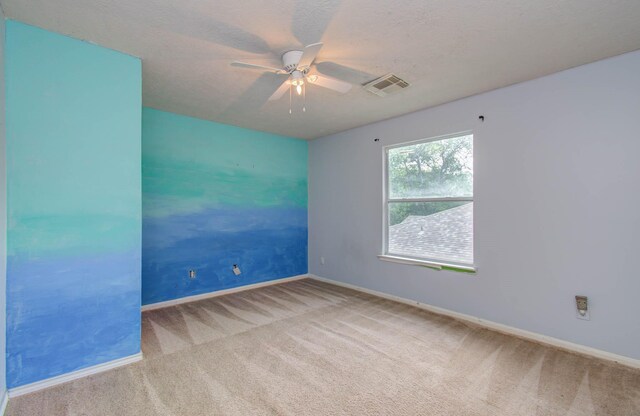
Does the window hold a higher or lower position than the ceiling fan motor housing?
lower

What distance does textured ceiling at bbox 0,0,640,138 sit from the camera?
70.9 inches

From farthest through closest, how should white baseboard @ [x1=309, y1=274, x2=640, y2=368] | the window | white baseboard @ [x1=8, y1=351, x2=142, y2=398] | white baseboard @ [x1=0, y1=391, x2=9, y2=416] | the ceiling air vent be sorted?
the window
the ceiling air vent
white baseboard @ [x1=309, y1=274, x2=640, y2=368]
white baseboard @ [x1=8, y1=351, x2=142, y2=398]
white baseboard @ [x1=0, y1=391, x2=9, y2=416]

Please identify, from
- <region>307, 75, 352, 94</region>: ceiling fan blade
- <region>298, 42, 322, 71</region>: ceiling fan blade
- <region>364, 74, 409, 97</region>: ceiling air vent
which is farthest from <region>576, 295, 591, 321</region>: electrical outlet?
<region>298, 42, 322, 71</region>: ceiling fan blade

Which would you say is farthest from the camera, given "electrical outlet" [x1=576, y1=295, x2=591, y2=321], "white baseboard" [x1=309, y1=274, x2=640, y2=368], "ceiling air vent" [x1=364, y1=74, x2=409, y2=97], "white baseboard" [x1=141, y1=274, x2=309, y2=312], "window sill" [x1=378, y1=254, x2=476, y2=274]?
"white baseboard" [x1=141, y1=274, x2=309, y2=312]

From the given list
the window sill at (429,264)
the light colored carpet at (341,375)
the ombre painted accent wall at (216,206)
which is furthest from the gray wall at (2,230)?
the window sill at (429,264)

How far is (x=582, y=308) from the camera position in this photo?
252cm

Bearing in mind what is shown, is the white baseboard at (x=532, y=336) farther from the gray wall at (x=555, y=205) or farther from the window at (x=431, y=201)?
the window at (x=431, y=201)

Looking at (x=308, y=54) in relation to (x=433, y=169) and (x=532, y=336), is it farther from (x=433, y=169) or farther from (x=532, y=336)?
(x=532, y=336)

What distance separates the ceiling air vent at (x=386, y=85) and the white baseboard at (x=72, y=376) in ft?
10.9

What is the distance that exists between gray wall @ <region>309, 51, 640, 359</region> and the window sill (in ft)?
0.25

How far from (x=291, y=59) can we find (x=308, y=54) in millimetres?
291

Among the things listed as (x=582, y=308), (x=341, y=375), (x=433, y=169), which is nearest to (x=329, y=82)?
(x=433, y=169)

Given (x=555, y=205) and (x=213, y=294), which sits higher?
(x=555, y=205)

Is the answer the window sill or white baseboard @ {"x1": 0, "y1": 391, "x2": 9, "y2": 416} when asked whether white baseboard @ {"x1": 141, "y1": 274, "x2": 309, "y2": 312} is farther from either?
the window sill
